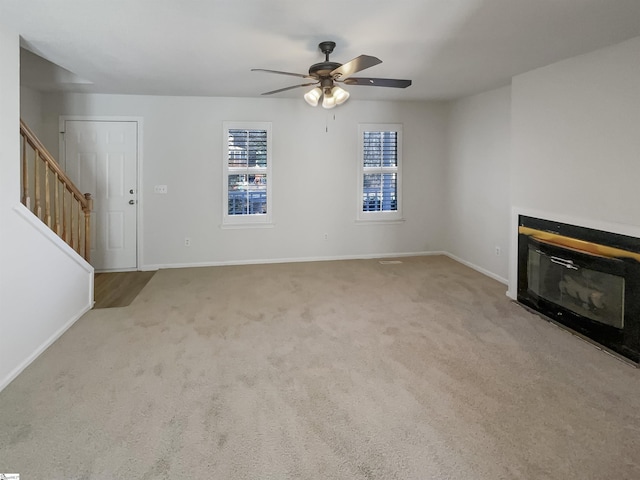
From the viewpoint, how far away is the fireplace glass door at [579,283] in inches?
118

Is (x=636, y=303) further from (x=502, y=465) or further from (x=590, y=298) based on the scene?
(x=502, y=465)

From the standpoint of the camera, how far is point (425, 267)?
18.2 feet

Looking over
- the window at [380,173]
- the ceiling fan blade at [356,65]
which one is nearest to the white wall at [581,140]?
the ceiling fan blade at [356,65]

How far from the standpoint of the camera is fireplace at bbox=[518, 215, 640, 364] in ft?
9.47

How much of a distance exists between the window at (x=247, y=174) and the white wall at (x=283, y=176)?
0.34ft

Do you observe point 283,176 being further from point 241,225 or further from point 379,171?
point 379,171

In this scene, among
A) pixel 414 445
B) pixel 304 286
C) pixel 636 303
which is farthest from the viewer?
pixel 304 286

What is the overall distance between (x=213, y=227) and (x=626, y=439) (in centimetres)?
495

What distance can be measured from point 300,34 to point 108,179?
366 centimetres

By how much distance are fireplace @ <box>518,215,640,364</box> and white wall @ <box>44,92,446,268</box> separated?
240cm

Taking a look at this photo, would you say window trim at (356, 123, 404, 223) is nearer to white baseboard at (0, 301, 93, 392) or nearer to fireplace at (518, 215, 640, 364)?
fireplace at (518, 215, 640, 364)

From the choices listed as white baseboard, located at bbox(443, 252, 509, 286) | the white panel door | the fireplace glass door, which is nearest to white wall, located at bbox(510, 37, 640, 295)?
Answer: the fireplace glass door

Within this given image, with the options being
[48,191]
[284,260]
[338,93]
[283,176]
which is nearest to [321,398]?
[338,93]

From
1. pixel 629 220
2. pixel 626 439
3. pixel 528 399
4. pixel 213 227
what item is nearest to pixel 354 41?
pixel 629 220
